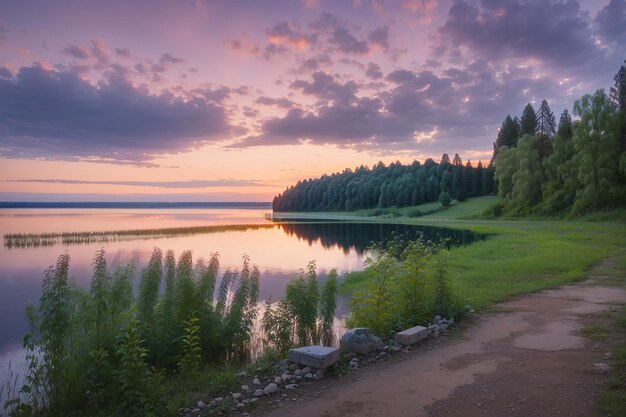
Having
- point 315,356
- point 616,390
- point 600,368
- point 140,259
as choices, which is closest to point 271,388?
point 315,356

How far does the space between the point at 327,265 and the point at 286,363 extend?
2083cm

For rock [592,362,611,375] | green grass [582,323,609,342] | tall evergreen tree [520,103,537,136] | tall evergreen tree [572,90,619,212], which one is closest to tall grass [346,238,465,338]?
green grass [582,323,609,342]

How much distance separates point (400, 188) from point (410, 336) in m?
Result: 123

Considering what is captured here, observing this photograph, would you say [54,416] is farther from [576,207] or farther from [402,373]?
[576,207]

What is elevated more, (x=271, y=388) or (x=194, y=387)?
(x=271, y=388)

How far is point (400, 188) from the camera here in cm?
13038

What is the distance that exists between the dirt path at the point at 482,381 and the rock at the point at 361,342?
56cm

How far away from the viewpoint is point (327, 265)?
96.9 ft

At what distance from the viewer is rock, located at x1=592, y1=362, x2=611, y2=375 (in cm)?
741

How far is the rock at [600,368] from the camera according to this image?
741 cm

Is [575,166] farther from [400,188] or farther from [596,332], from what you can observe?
[400,188]

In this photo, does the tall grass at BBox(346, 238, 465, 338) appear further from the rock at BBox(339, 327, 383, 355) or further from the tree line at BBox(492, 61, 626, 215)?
the tree line at BBox(492, 61, 626, 215)

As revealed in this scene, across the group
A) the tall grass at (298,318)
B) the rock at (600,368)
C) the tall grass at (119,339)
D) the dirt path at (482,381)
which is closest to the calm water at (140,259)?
the tall grass at (119,339)

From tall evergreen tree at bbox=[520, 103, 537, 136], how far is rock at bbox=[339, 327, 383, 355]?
320ft
